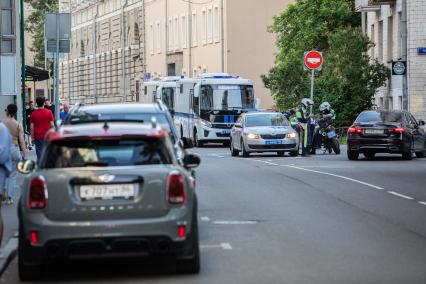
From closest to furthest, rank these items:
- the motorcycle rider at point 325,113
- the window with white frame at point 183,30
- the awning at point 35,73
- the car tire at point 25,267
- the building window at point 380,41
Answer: the car tire at point 25,267 → the motorcycle rider at point 325,113 → the awning at point 35,73 → the building window at point 380,41 → the window with white frame at point 183,30

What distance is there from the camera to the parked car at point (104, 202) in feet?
40.2

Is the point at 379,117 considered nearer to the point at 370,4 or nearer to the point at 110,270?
the point at 370,4

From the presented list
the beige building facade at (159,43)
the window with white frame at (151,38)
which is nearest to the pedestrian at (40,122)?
the beige building facade at (159,43)

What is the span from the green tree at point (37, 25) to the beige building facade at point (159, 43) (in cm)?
307

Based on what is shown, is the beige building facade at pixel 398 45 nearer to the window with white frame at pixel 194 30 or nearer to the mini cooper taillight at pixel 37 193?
the window with white frame at pixel 194 30

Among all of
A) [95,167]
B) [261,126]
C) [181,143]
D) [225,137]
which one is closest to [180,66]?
[225,137]

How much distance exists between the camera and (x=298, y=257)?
14312mm

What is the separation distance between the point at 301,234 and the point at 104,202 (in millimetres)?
4967

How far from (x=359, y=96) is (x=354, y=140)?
19.1m

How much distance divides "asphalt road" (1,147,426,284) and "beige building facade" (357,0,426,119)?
22596mm

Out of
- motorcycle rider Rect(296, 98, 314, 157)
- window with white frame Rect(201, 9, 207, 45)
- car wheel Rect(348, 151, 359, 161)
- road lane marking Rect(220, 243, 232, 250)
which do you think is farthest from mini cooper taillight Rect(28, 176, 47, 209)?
window with white frame Rect(201, 9, 207, 45)

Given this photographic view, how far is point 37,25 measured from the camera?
115 meters

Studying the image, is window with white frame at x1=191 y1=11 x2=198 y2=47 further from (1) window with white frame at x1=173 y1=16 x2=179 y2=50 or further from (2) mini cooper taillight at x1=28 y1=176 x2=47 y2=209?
(2) mini cooper taillight at x1=28 y1=176 x2=47 y2=209

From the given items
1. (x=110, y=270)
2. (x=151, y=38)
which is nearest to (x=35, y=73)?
(x=110, y=270)
